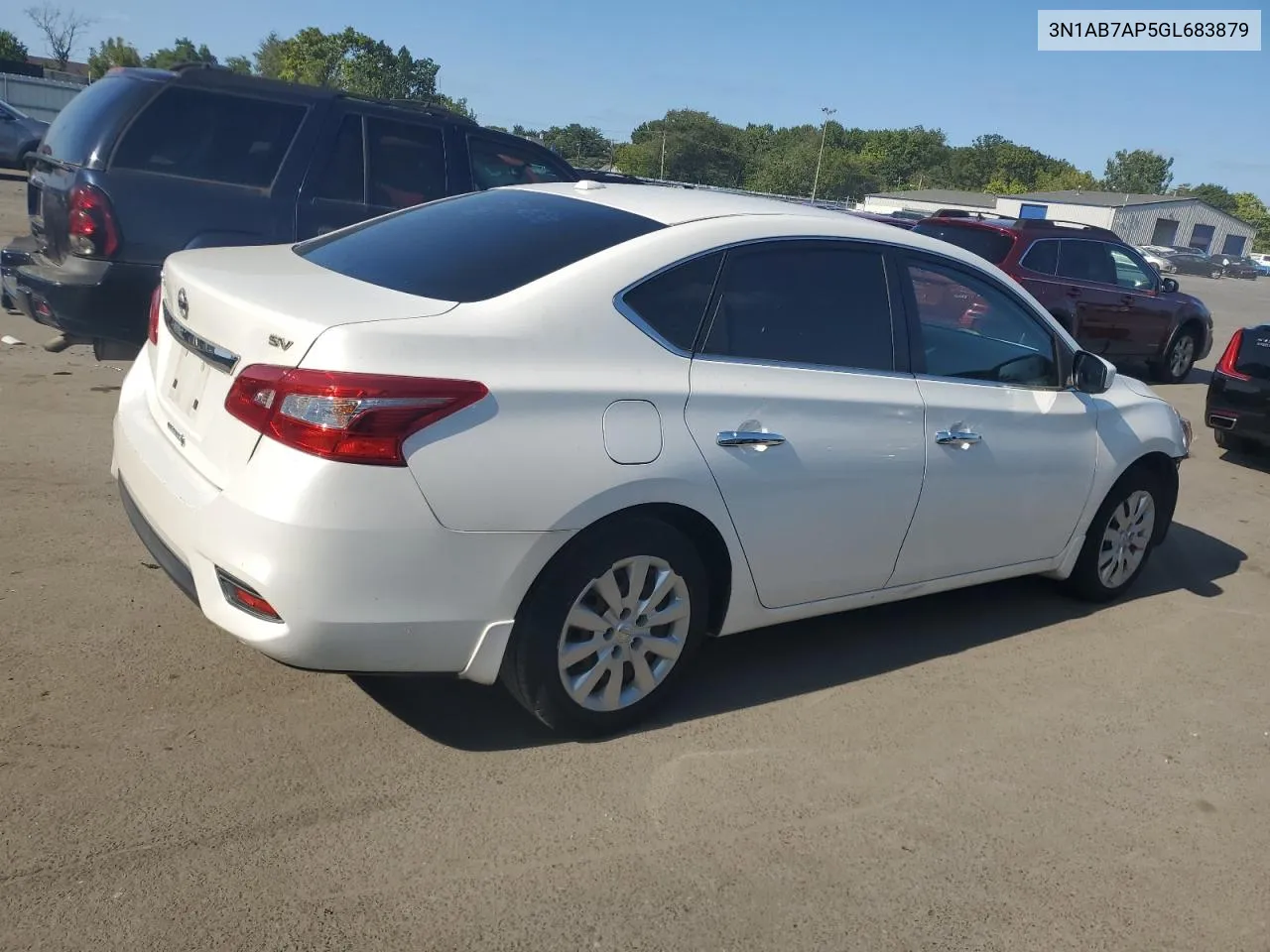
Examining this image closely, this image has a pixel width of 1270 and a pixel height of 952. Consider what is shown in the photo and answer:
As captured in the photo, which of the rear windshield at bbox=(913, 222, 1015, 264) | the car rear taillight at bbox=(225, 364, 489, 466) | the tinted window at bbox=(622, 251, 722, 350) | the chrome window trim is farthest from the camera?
the rear windshield at bbox=(913, 222, 1015, 264)

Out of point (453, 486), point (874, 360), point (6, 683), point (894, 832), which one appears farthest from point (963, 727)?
point (6, 683)

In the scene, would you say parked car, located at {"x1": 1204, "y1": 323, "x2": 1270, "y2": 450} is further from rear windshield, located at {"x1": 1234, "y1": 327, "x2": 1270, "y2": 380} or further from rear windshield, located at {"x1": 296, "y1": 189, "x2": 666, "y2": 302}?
rear windshield, located at {"x1": 296, "y1": 189, "x2": 666, "y2": 302}

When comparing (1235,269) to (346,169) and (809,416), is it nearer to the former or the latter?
(346,169)

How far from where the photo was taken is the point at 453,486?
2.96 meters

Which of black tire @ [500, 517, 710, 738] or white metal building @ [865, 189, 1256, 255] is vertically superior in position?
white metal building @ [865, 189, 1256, 255]

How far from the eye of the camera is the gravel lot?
8.94ft

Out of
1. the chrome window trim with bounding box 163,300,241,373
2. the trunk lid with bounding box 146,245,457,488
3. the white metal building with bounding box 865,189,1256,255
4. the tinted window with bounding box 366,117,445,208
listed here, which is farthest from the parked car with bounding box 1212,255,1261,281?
the chrome window trim with bounding box 163,300,241,373

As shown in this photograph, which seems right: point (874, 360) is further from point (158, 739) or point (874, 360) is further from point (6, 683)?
point (6, 683)

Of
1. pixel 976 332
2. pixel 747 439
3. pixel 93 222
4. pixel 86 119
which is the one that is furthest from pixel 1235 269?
pixel 747 439

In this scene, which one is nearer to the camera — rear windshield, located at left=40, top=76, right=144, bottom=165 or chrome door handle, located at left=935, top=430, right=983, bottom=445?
chrome door handle, located at left=935, top=430, right=983, bottom=445

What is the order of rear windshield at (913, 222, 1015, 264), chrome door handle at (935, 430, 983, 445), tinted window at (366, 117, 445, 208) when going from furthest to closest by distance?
rear windshield at (913, 222, 1015, 264), tinted window at (366, 117, 445, 208), chrome door handle at (935, 430, 983, 445)

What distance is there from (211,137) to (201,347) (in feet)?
12.7

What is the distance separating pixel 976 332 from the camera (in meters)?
4.62

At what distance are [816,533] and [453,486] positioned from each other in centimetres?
144
